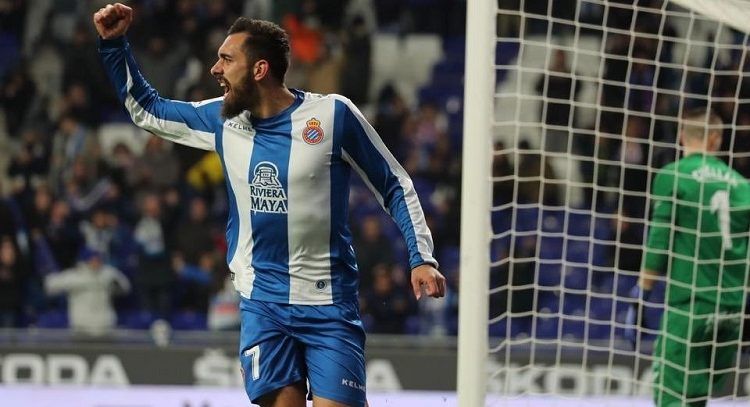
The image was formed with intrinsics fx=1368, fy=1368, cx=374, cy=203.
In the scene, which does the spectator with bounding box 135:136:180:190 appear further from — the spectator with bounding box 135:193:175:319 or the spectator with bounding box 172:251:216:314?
the spectator with bounding box 172:251:216:314

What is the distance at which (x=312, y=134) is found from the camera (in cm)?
475

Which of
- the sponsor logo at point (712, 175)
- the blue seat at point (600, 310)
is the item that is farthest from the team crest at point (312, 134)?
the blue seat at point (600, 310)

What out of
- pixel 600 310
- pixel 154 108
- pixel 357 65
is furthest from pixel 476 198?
pixel 357 65

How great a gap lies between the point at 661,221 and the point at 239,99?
2.61 m

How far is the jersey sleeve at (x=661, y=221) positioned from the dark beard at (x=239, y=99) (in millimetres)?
2512

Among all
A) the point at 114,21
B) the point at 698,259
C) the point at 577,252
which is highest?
the point at 114,21

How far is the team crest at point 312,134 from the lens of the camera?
475 cm

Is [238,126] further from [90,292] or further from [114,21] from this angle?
[90,292]

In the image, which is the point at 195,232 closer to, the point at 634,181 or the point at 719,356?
the point at 634,181

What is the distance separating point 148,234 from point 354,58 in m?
2.85

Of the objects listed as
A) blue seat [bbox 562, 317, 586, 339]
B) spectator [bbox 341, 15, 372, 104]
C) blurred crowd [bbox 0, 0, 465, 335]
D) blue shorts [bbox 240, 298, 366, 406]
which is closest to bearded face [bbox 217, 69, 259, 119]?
blue shorts [bbox 240, 298, 366, 406]

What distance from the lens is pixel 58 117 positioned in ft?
43.0

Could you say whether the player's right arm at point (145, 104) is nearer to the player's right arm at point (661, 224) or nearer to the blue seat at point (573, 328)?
the player's right arm at point (661, 224)

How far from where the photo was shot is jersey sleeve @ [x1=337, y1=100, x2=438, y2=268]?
475 cm
